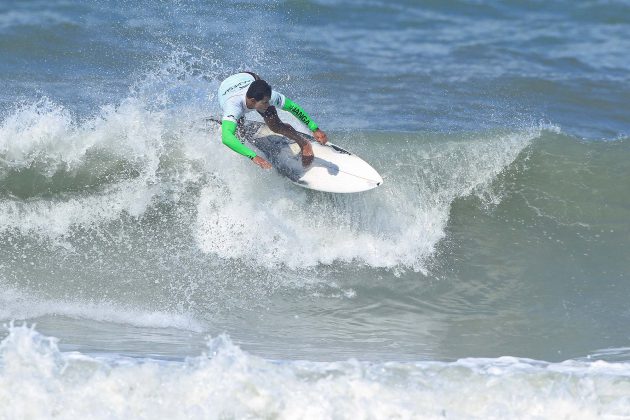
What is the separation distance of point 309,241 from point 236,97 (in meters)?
1.78

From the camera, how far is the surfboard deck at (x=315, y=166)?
29.6ft

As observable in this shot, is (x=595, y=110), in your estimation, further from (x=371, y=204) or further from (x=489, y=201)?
(x=371, y=204)

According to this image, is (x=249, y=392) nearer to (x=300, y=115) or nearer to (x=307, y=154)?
(x=307, y=154)

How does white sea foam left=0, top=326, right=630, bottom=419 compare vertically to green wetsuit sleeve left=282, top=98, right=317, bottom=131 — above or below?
below

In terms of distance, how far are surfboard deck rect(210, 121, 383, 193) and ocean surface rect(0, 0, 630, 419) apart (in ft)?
1.08

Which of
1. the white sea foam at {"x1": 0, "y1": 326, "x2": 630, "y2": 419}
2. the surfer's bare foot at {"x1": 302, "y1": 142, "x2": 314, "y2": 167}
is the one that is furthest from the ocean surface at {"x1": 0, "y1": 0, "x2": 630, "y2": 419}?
→ the surfer's bare foot at {"x1": 302, "y1": 142, "x2": 314, "y2": 167}

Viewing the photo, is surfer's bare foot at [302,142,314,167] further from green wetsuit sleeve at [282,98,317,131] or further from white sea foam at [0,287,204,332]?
white sea foam at [0,287,204,332]

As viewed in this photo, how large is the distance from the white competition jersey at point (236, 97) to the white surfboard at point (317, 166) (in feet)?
1.88

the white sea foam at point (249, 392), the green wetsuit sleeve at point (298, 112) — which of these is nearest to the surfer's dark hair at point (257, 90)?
the green wetsuit sleeve at point (298, 112)

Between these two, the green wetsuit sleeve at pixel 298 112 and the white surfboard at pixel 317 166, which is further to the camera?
the white surfboard at pixel 317 166

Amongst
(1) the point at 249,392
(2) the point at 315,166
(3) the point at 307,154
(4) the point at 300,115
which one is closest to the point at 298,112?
(4) the point at 300,115

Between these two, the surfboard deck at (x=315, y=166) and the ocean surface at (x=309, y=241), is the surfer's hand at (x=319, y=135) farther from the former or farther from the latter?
the ocean surface at (x=309, y=241)

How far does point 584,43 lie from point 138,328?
1255 cm

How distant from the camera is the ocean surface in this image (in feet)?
18.8
